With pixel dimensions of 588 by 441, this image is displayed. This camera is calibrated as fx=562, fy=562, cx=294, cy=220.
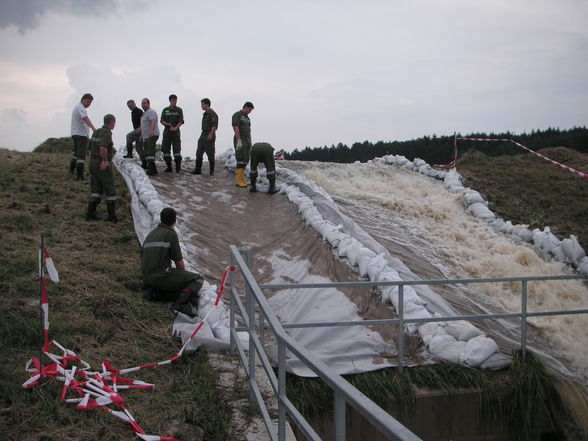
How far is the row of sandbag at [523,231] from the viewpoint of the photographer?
967 centimetres

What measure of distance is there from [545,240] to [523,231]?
565 mm

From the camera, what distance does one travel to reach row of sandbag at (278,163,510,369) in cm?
586

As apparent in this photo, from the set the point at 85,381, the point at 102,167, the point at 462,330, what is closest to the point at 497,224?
the point at 462,330

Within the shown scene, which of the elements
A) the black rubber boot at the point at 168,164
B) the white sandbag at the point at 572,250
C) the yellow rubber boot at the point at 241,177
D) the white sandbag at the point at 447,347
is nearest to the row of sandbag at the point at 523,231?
the white sandbag at the point at 572,250

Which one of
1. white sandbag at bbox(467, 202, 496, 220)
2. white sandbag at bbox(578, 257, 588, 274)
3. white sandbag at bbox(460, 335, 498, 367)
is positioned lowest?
white sandbag at bbox(460, 335, 498, 367)

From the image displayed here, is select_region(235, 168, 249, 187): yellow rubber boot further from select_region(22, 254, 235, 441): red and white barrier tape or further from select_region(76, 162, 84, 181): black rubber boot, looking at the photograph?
select_region(22, 254, 235, 441): red and white barrier tape

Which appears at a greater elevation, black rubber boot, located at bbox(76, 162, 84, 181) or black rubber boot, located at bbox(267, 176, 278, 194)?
black rubber boot, located at bbox(76, 162, 84, 181)

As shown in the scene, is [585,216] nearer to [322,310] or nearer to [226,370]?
[322,310]

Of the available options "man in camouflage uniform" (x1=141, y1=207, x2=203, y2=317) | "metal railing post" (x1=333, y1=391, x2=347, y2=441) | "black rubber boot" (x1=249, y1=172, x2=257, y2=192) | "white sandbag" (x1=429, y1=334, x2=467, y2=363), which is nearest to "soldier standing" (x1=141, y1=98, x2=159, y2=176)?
"black rubber boot" (x1=249, y1=172, x2=257, y2=192)

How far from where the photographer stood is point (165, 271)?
612 centimetres

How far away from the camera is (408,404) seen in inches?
216

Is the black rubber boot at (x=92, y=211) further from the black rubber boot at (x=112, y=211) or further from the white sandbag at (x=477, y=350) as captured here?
the white sandbag at (x=477, y=350)

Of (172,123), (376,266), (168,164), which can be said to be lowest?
Result: (376,266)

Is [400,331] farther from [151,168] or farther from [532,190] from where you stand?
[532,190]
